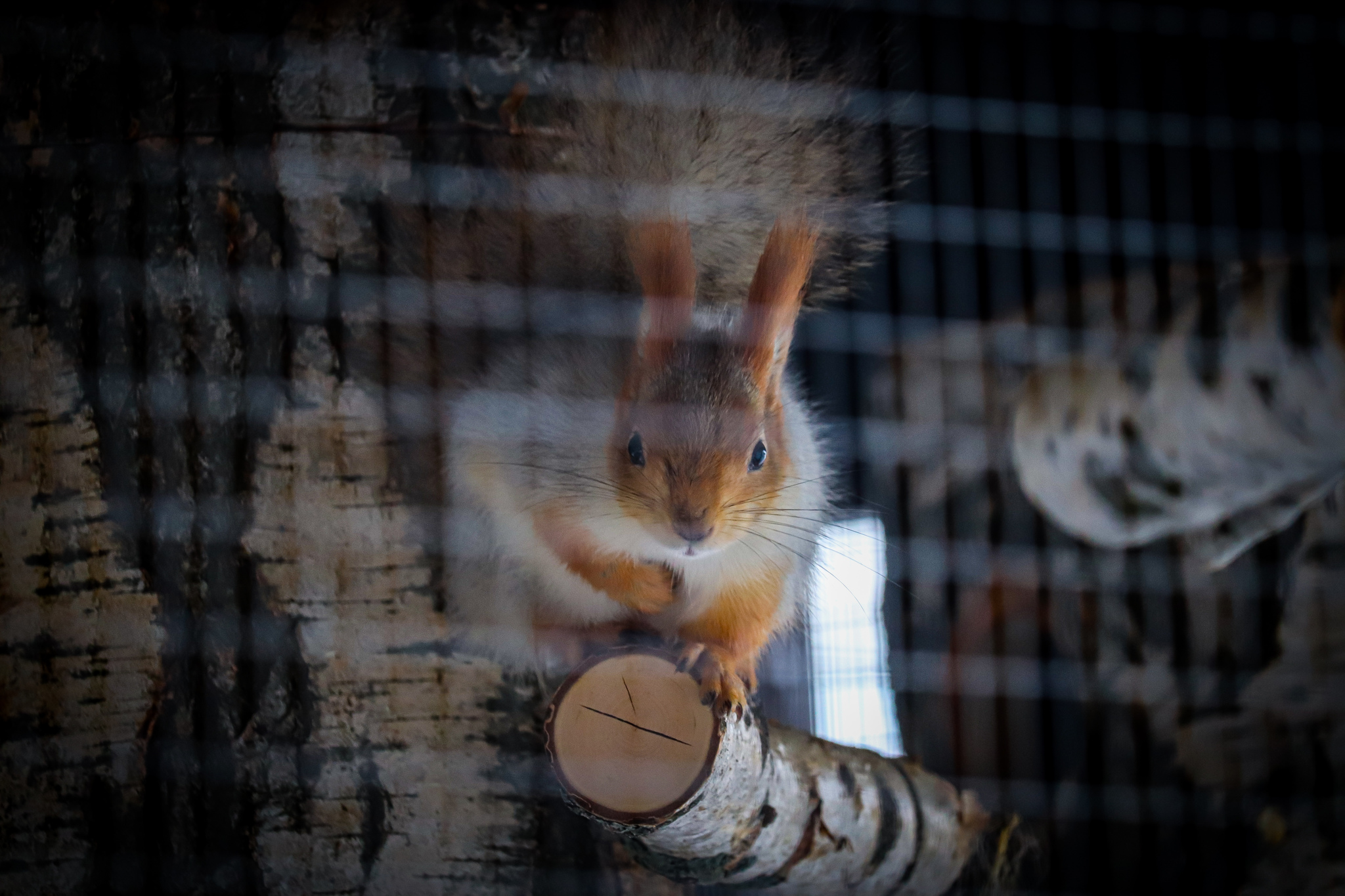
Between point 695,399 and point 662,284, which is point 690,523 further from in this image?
point 662,284

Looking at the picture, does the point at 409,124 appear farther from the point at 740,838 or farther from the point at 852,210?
the point at 740,838

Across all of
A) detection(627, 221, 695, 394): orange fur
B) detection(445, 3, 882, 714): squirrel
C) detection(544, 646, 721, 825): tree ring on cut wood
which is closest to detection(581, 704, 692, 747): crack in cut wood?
detection(544, 646, 721, 825): tree ring on cut wood

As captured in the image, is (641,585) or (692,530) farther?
(641,585)

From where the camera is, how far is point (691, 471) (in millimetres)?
1158

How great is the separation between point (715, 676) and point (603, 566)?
29cm

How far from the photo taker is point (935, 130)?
1.76 m

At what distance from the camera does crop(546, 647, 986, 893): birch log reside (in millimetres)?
978

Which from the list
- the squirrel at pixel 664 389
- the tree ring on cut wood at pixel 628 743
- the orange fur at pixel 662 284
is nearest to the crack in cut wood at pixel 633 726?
the tree ring on cut wood at pixel 628 743

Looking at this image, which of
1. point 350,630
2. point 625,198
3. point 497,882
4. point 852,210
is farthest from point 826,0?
point 497,882

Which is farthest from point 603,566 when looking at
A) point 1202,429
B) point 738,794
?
point 1202,429

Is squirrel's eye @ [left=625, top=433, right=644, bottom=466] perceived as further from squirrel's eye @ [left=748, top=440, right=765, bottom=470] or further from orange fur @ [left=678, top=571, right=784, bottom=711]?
orange fur @ [left=678, top=571, right=784, bottom=711]

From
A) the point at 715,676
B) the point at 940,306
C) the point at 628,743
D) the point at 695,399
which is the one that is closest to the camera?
the point at 628,743

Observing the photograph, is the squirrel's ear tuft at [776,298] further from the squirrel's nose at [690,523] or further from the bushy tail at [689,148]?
the squirrel's nose at [690,523]

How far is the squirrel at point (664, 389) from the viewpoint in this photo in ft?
3.91
